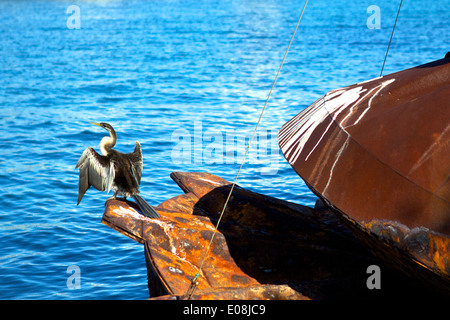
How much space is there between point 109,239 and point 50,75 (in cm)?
1624

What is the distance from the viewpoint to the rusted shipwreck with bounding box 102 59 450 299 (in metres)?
4.63

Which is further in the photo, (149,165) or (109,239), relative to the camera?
(149,165)

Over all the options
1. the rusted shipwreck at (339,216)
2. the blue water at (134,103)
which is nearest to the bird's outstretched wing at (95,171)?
the rusted shipwreck at (339,216)

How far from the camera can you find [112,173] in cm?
683

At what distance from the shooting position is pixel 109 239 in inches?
384

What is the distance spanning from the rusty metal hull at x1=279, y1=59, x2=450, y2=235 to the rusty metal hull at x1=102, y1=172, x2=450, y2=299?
0.21m

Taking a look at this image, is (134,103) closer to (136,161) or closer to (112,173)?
(136,161)

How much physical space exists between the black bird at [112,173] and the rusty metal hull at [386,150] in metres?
2.03

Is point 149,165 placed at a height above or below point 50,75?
below

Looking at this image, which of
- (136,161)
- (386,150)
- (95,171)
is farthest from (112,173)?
(386,150)

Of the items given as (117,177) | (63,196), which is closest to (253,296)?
(117,177)
